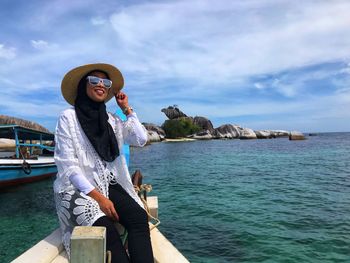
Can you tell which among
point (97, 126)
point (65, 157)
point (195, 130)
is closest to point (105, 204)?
point (65, 157)

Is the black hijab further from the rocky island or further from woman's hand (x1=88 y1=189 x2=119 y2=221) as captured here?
the rocky island

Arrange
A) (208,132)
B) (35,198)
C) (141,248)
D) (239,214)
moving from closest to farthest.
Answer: (141,248), (239,214), (35,198), (208,132)

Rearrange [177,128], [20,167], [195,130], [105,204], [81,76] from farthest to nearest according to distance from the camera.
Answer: [195,130] < [177,128] < [20,167] < [81,76] < [105,204]

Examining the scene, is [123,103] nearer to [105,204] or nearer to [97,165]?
[97,165]

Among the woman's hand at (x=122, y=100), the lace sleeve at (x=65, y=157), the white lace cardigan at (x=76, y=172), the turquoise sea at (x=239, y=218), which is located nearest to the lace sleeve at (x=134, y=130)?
the woman's hand at (x=122, y=100)

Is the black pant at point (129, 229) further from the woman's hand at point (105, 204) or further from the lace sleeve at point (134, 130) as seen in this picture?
the lace sleeve at point (134, 130)

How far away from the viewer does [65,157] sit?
11.3ft

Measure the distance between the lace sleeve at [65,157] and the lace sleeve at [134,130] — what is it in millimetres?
700

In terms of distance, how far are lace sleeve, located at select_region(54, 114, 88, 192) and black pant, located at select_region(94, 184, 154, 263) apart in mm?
519

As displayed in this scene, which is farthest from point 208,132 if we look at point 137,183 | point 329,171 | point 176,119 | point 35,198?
point 137,183

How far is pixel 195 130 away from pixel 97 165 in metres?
87.1

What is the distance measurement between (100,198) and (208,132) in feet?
292

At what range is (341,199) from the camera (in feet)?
39.6

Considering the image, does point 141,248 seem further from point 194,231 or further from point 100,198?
point 194,231
